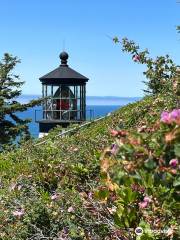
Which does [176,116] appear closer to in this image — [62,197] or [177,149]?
[177,149]

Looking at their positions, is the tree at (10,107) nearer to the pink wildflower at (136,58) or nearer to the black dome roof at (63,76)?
the black dome roof at (63,76)

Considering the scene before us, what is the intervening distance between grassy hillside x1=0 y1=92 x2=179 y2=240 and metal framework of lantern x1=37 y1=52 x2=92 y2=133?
79.4 ft

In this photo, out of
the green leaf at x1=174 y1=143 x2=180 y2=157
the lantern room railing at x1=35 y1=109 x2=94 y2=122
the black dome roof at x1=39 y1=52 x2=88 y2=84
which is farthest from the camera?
the black dome roof at x1=39 y1=52 x2=88 y2=84

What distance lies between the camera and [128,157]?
276 centimetres

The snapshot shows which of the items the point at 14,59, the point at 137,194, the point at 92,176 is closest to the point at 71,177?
the point at 92,176

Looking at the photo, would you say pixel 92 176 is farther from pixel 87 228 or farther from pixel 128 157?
pixel 128 157

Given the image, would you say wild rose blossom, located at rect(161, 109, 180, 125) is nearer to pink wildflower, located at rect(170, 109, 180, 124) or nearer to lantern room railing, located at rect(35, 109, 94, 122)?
pink wildflower, located at rect(170, 109, 180, 124)

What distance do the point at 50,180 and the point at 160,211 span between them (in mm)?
2887

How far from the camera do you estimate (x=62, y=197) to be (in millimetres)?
5574

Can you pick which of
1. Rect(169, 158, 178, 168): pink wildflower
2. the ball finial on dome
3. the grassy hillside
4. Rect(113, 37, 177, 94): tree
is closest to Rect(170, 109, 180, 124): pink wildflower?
Rect(169, 158, 178, 168): pink wildflower

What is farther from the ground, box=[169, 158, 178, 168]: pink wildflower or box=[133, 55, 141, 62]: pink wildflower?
box=[133, 55, 141, 62]: pink wildflower

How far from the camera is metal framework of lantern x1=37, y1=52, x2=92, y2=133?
32688mm

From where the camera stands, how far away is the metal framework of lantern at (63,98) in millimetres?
32688

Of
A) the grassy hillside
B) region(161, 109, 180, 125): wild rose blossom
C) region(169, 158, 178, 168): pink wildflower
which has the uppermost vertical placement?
region(161, 109, 180, 125): wild rose blossom
